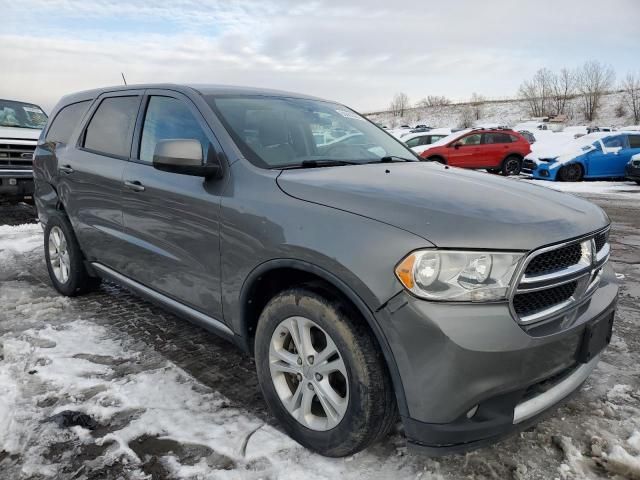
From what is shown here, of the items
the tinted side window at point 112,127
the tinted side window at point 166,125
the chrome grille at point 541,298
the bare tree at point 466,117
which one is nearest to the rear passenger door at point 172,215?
the tinted side window at point 166,125

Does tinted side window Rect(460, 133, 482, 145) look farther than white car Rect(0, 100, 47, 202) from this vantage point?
Yes

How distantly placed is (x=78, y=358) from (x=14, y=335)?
70cm

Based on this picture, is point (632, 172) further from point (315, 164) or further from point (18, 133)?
point (18, 133)

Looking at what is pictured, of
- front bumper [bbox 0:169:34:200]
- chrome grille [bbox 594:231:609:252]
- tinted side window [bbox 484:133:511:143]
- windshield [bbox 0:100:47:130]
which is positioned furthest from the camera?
tinted side window [bbox 484:133:511:143]

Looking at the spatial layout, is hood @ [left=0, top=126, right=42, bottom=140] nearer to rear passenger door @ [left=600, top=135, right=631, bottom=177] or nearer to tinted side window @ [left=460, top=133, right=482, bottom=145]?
tinted side window @ [left=460, top=133, right=482, bottom=145]

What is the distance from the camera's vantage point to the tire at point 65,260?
4.18m

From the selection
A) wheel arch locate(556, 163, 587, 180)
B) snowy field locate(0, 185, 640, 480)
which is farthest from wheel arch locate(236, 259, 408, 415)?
wheel arch locate(556, 163, 587, 180)

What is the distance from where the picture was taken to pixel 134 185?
3.23 meters

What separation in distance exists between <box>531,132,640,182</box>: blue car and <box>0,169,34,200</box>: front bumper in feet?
44.3

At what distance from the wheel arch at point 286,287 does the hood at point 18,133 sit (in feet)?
26.8

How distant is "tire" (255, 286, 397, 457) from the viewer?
1994 mm

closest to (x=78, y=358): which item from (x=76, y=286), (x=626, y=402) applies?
(x=76, y=286)

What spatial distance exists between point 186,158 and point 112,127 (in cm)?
150

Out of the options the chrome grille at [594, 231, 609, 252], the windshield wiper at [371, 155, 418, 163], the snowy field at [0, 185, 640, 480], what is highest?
the windshield wiper at [371, 155, 418, 163]
